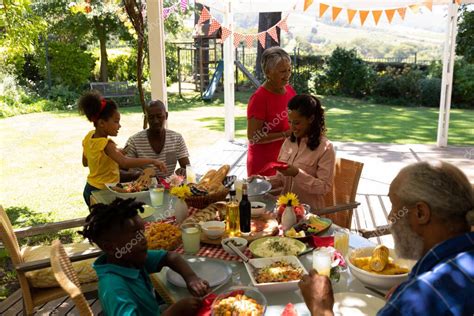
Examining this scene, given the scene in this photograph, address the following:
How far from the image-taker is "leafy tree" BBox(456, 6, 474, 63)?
14719 mm

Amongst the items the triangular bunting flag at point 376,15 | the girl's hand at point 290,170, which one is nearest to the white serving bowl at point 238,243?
the girl's hand at point 290,170

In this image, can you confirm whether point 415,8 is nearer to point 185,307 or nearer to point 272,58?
point 272,58

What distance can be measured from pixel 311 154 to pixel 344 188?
44cm

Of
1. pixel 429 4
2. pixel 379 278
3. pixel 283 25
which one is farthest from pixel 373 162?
pixel 379 278

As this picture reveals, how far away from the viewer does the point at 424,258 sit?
1.43m

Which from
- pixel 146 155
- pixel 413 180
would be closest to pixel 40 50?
pixel 146 155

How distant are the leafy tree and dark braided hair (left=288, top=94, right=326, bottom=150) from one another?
45.6 feet

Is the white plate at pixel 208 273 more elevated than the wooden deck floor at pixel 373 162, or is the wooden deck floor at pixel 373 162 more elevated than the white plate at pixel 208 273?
the white plate at pixel 208 273

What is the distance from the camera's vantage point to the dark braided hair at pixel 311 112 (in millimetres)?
3229

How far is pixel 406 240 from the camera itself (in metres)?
1.61

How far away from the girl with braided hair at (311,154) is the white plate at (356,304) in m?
1.25

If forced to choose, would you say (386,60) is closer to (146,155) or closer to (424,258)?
(146,155)

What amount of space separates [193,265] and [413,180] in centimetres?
119

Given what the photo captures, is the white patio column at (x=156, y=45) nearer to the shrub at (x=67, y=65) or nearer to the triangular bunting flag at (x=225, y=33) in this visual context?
the triangular bunting flag at (x=225, y=33)
